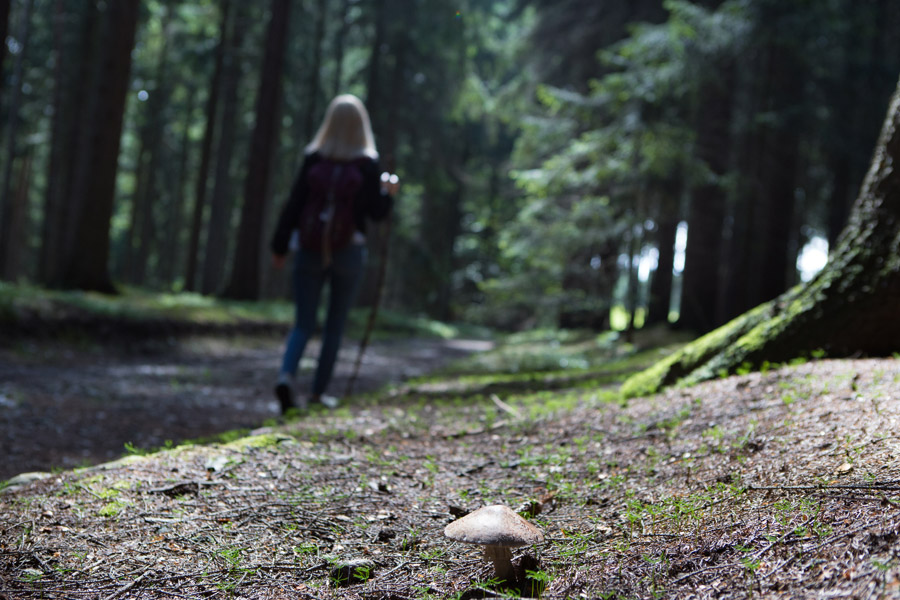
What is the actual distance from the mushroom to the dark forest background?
4023 millimetres

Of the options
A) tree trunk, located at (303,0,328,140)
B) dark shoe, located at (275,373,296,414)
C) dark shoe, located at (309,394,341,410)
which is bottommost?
dark shoe, located at (309,394,341,410)

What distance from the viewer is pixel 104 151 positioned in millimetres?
11906

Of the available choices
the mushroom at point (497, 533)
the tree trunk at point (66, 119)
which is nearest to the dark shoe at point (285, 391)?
the mushroom at point (497, 533)

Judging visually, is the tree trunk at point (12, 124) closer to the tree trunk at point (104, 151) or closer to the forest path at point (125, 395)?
the tree trunk at point (104, 151)

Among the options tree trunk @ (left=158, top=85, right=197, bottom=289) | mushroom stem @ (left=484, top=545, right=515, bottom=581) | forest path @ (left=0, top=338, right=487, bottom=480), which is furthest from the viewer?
tree trunk @ (left=158, top=85, right=197, bottom=289)

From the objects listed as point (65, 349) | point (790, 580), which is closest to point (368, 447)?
point (790, 580)

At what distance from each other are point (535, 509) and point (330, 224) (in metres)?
3.34

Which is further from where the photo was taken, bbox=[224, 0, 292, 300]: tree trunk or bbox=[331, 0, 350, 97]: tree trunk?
bbox=[331, 0, 350, 97]: tree trunk

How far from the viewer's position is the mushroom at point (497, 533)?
1903 millimetres

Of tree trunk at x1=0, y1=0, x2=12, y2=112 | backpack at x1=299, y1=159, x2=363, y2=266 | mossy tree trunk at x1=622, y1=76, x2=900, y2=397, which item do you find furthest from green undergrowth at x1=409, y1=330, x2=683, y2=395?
tree trunk at x1=0, y1=0, x2=12, y2=112

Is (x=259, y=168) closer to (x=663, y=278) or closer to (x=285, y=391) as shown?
(x=663, y=278)

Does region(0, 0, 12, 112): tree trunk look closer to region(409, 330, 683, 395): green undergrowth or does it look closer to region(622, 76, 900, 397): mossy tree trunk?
region(409, 330, 683, 395): green undergrowth

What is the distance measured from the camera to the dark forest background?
35.4 ft

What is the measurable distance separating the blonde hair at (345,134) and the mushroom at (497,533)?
4.00m
